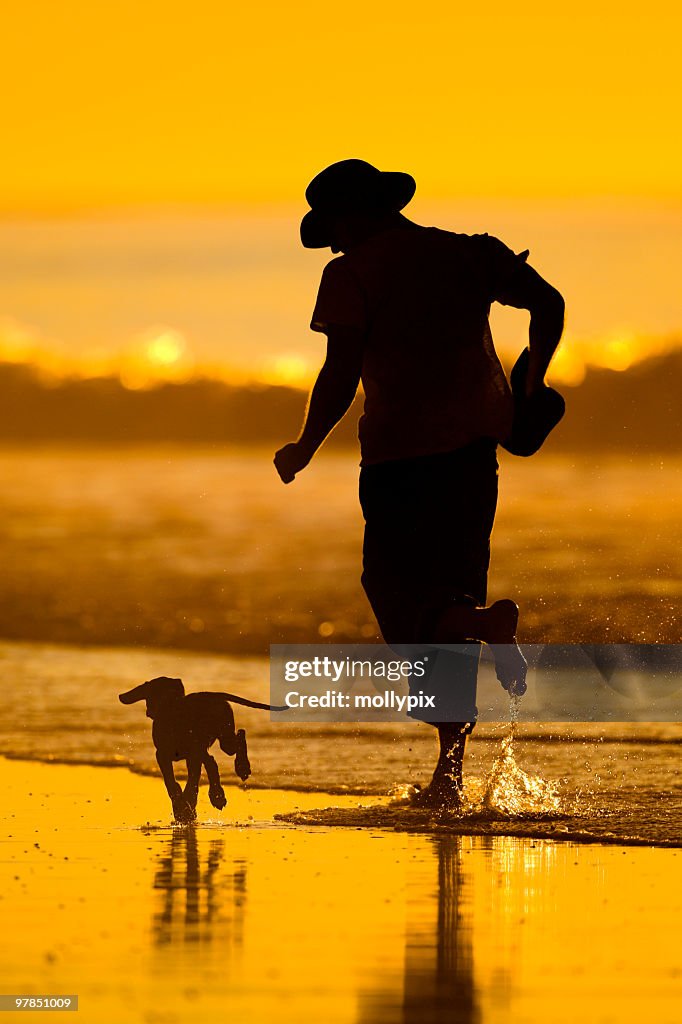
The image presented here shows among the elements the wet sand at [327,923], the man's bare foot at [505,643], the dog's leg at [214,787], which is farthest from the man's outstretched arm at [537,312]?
the dog's leg at [214,787]

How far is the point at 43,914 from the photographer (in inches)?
224

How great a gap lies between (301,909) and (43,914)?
2.22 ft

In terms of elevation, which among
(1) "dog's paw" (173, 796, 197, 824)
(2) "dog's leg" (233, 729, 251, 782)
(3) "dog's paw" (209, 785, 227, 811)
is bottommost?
(1) "dog's paw" (173, 796, 197, 824)

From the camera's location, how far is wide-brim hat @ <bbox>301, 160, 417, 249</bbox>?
22.2ft

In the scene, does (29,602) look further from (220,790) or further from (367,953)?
(367,953)

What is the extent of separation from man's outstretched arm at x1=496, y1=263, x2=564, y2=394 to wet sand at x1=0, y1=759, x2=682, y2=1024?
5.02 ft

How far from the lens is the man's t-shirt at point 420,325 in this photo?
6.71m

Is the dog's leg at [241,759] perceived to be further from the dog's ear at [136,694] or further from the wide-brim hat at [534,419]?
the wide-brim hat at [534,419]

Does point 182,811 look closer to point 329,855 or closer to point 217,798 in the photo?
point 217,798

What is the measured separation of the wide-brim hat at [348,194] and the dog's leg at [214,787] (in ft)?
6.30

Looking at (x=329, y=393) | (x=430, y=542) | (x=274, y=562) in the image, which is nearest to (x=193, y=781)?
(x=430, y=542)

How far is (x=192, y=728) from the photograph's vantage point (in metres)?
7.68

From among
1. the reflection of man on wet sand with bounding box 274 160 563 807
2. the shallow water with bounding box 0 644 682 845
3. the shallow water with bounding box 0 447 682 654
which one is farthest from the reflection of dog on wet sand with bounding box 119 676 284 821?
the shallow water with bounding box 0 447 682 654

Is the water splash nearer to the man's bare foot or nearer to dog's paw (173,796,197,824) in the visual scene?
the man's bare foot
